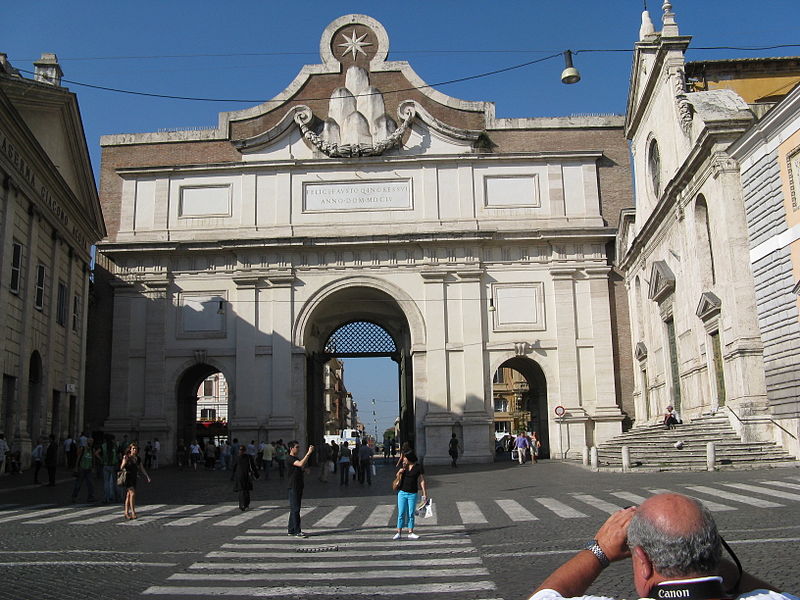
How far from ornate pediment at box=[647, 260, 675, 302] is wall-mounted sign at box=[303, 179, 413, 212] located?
10.7m

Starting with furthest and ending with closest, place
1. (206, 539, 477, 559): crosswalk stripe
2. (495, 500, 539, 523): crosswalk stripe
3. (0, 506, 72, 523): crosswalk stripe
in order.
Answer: (0, 506, 72, 523): crosswalk stripe
(495, 500, 539, 523): crosswalk stripe
(206, 539, 477, 559): crosswalk stripe

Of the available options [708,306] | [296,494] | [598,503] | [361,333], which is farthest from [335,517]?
[361,333]

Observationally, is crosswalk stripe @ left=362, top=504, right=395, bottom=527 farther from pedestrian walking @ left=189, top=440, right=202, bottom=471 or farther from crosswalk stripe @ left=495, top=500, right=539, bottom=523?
pedestrian walking @ left=189, top=440, right=202, bottom=471

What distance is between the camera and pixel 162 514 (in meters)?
15.5

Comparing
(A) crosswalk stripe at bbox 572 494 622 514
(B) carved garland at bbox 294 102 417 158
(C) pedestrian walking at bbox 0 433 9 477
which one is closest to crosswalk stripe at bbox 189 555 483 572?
(A) crosswalk stripe at bbox 572 494 622 514

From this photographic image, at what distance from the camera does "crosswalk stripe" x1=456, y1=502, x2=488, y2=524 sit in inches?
526

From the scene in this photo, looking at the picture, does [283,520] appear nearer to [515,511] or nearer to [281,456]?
[515,511]

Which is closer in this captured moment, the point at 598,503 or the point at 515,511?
the point at 515,511

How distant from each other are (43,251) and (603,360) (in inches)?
826

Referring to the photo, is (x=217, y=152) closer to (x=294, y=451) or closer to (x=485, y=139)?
(x=485, y=139)

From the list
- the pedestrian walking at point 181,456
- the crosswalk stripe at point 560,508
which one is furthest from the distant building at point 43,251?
the crosswalk stripe at point 560,508

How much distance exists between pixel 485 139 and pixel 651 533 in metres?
34.2

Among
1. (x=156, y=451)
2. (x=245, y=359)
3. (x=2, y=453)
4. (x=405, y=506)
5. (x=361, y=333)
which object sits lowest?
(x=405, y=506)

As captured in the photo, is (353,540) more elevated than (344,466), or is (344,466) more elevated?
(344,466)
